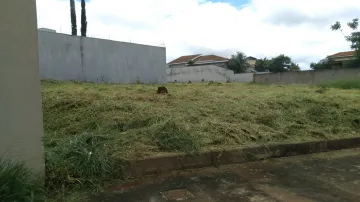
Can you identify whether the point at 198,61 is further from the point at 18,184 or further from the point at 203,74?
the point at 18,184

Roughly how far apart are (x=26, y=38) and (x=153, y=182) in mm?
1662

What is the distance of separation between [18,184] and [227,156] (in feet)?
7.10

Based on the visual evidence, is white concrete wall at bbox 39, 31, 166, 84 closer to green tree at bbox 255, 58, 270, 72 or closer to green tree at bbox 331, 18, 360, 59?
green tree at bbox 331, 18, 360, 59

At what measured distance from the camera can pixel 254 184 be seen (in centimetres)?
296

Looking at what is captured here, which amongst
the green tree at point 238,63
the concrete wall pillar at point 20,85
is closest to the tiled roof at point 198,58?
the green tree at point 238,63

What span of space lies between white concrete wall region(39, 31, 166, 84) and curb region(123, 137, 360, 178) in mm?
10852

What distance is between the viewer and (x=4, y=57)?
2.33 metres

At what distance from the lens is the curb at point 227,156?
3110 millimetres

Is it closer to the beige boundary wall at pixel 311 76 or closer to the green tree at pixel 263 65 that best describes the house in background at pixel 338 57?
the green tree at pixel 263 65

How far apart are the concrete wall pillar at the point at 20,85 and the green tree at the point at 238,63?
35.2 meters

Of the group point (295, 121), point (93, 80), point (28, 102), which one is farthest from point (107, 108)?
point (93, 80)

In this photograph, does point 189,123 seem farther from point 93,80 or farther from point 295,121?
point 93,80

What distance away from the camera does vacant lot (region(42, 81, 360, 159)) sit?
345cm

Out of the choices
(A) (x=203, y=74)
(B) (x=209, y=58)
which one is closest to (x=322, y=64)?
(A) (x=203, y=74)
